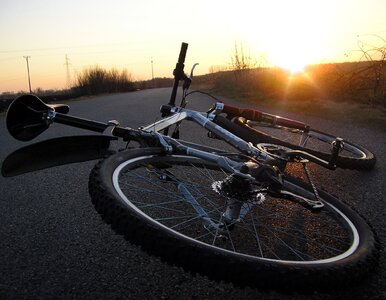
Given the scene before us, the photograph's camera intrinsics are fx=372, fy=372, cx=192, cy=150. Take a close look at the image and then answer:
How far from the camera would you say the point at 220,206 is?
2.51 metres

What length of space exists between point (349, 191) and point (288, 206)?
3.01 ft

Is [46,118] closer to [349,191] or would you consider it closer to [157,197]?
[157,197]

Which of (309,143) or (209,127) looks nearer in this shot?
(209,127)

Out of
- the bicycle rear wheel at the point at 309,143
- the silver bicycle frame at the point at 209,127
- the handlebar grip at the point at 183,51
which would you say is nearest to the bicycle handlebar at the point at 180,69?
the handlebar grip at the point at 183,51

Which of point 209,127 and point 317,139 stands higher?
point 209,127

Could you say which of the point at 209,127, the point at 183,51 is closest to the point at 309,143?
the point at 209,127

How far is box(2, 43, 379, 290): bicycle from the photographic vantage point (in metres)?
1.56

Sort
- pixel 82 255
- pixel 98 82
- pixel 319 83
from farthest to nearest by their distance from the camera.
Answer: pixel 98 82 → pixel 319 83 → pixel 82 255

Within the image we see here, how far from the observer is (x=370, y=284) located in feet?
6.87

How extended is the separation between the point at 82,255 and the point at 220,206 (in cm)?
96

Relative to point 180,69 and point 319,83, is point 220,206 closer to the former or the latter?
point 180,69

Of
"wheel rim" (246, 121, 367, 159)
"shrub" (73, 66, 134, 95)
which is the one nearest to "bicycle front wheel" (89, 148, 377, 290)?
"wheel rim" (246, 121, 367, 159)

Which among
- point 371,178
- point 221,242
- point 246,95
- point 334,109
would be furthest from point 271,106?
point 221,242

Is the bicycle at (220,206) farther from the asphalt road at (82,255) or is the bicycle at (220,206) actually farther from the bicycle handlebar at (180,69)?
the asphalt road at (82,255)
